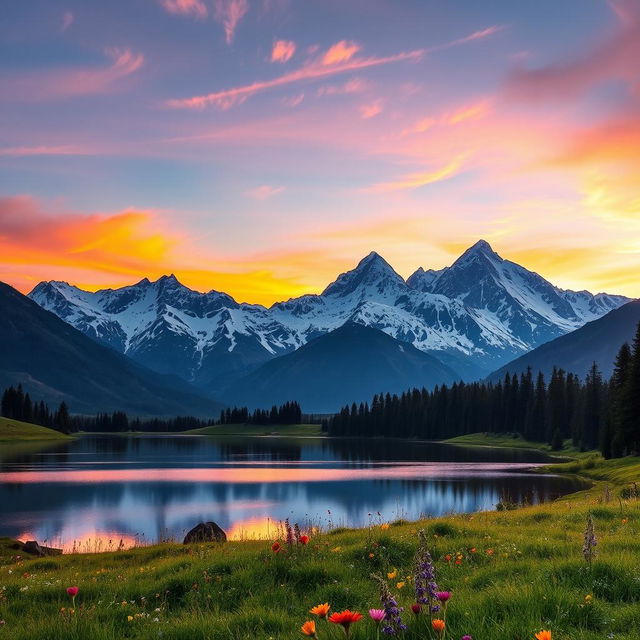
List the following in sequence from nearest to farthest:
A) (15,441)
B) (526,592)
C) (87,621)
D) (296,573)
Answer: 1. (526,592)
2. (87,621)
3. (296,573)
4. (15,441)

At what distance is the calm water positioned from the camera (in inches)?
1971

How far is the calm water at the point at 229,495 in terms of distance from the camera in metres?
50.1

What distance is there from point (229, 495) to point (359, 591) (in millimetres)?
62815

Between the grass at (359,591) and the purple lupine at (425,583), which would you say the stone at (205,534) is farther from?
the purple lupine at (425,583)

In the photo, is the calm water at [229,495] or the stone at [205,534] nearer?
the stone at [205,534]

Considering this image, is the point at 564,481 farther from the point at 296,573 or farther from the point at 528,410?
the point at 528,410

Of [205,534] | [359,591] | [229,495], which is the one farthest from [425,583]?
[229,495]

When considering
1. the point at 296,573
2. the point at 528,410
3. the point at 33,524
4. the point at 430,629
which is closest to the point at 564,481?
the point at 33,524

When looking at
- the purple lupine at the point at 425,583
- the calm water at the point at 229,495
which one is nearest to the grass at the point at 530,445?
the calm water at the point at 229,495

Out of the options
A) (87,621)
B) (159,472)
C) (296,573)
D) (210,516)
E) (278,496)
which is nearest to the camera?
(87,621)

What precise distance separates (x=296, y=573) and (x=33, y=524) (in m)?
45.9

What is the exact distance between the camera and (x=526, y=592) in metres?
8.23

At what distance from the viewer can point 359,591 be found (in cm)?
1086

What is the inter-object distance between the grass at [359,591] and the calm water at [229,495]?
18656 millimetres
